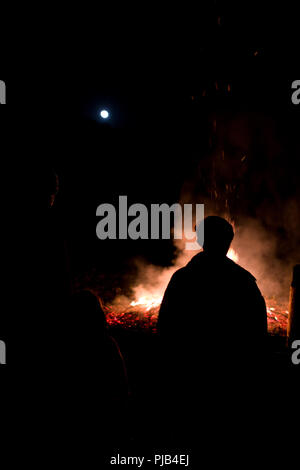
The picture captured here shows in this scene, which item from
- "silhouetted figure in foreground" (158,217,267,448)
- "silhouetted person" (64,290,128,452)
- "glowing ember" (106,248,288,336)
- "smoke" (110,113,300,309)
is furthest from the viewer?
"smoke" (110,113,300,309)

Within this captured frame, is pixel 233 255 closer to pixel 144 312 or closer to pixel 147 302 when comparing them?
pixel 147 302

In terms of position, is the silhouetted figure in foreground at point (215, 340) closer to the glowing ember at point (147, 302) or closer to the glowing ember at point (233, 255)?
the glowing ember at point (147, 302)

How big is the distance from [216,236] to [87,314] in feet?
4.35

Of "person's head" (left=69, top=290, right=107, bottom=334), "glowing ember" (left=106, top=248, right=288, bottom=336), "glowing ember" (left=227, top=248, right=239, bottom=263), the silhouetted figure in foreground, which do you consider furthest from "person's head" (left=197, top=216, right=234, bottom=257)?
"glowing ember" (left=227, top=248, right=239, bottom=263)

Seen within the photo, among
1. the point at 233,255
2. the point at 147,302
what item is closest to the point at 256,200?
the point at 233,255

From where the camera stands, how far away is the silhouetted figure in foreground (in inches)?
93.2

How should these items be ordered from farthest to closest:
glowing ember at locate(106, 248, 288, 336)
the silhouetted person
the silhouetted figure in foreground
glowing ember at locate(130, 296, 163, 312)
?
1. glowing ember at locate(130, 296, 163, 312)
2. glowing ember at locate(106, 248, 288, 336)
3. the silhouetted figure in foreground
4. the silhouetted person

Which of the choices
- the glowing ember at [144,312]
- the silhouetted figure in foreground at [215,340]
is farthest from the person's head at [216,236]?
the glowing ember at [144,312]

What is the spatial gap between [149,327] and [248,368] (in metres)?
4.06

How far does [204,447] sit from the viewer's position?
2.57 m

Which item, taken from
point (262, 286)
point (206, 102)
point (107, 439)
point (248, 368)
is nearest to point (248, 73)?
point (206, 102)

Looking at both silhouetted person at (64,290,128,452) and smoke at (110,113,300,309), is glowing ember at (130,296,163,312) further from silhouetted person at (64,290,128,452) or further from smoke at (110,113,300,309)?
silhouetted person at (64,290,128,452)

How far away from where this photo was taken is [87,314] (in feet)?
6.05

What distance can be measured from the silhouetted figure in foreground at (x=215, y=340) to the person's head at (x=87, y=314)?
2.91 feet
